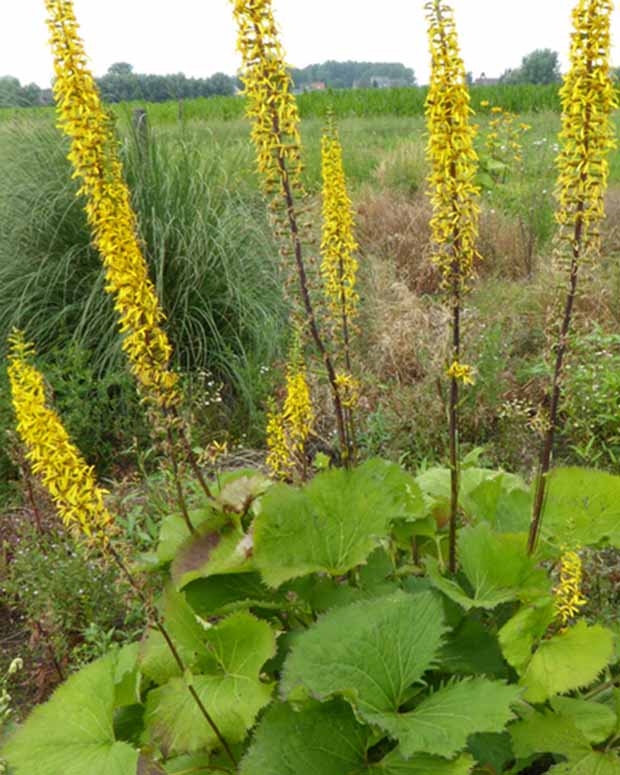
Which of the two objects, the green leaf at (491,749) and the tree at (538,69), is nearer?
the green leaf at (491,749)

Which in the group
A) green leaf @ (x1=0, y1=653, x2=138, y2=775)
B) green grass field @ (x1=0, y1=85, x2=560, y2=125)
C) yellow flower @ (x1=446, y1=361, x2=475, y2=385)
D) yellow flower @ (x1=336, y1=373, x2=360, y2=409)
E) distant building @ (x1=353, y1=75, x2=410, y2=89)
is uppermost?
distant building @ (x1=353, y1=75, x2=410, y2=89)

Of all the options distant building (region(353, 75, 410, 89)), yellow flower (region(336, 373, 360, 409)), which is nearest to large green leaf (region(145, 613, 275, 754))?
yellow flower (region(336, 373, 360, 409))

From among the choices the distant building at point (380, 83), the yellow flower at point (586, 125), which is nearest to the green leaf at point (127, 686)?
the yellow flower at point (586, 125)

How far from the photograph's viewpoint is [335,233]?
2.42m

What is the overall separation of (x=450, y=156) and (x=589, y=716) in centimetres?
149

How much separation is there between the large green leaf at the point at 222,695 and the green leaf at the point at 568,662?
67 centimetres

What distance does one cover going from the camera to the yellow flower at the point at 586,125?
165 cm

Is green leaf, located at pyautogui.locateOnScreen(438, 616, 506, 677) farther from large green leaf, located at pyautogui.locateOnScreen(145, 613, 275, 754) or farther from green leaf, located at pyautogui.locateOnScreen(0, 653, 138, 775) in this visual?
green leaf, located at pyautogui.locateOnScreen(0, 653, 138, 775)

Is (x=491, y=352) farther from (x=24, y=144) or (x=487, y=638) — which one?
(x=24, y=144)

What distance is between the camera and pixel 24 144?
646cm

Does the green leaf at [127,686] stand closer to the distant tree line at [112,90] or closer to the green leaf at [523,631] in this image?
the green leaf at [523,631]

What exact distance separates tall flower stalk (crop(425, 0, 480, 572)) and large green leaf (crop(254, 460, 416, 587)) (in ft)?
0.92

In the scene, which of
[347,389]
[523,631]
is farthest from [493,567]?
[347,389]

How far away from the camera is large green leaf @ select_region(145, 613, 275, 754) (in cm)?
186
